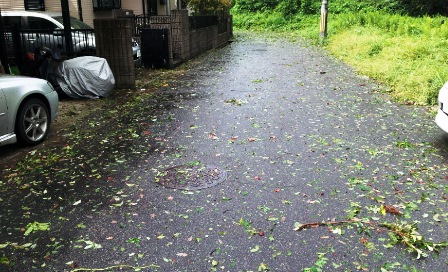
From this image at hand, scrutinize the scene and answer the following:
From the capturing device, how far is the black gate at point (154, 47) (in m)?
13.4

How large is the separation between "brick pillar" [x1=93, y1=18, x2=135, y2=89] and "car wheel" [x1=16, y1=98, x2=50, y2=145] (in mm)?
4024

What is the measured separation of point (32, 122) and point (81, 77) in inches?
130

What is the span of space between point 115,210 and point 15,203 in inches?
42.1

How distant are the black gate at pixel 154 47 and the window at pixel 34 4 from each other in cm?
955

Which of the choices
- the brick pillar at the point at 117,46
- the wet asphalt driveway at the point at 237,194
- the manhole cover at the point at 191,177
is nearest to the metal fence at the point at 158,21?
the brick pillar at the point at 117,46

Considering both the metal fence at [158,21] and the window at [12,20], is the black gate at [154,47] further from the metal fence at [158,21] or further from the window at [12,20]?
the window at [12,20]

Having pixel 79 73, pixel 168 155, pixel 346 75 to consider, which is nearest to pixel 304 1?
pixel 346 75

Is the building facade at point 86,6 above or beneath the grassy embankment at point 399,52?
above

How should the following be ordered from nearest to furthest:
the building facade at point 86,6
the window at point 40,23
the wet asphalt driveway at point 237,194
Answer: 1. the wet asphalt driveway at point 237,194
2. the window at point 40,23
3. the building facade at point 86,6

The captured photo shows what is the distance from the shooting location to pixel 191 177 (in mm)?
4961

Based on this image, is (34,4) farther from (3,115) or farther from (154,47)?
(3,115)

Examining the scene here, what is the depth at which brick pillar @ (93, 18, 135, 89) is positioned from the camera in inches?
393

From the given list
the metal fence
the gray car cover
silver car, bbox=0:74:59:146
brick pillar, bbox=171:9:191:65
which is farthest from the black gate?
silver car, bbox=0:74:59:146

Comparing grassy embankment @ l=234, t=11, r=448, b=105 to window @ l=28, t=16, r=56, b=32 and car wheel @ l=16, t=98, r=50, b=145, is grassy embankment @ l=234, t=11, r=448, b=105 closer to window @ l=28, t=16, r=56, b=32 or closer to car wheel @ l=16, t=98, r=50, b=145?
car wheel @ l=16, t=98, r=50, b=145
